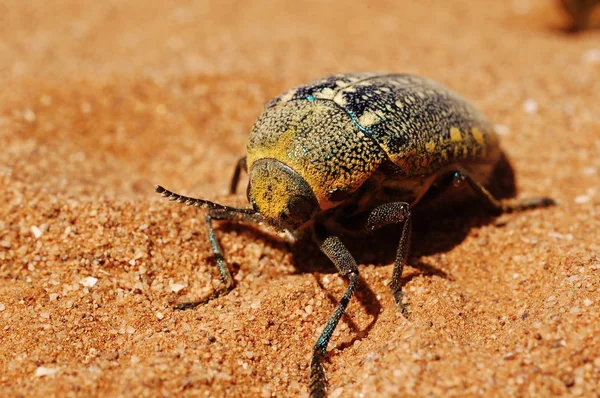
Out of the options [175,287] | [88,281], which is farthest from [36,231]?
[175,287]

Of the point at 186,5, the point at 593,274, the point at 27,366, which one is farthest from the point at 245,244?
the point at 186,5

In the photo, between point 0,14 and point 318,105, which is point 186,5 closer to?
point 0,14

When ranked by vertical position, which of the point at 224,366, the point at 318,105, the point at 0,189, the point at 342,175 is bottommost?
the point at 224,366

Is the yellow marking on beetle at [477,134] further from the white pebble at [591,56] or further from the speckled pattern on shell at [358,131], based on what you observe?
the white pebble at [591,56]

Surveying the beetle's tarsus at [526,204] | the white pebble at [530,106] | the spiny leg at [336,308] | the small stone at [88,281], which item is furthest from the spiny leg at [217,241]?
the white pebble at [530,106]

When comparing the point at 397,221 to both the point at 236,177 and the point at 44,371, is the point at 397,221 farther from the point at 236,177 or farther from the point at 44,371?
the point at 44,371

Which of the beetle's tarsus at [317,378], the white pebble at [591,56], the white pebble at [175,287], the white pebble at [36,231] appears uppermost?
the white pebble at [591,56]

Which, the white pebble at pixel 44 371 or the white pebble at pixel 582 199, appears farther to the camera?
the white pebble at pixel 582 199
